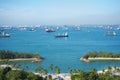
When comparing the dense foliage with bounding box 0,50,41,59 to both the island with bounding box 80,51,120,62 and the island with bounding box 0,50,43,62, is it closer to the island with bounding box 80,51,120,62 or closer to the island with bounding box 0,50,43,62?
the island with bounding box 0,50,43,62

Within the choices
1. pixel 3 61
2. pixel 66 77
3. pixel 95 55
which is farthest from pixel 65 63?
pixel 66 77

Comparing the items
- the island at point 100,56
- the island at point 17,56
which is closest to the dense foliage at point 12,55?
the island at point 17,56

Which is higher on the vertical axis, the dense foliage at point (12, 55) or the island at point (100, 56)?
the dense foliage at point (12, 55)

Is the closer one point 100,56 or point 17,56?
point 17,56

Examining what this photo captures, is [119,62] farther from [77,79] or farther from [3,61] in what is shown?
[77,79]

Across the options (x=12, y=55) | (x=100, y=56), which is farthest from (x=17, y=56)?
(x=100, y=56)

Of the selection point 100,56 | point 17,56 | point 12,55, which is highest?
point 12,55

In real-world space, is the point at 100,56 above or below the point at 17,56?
below

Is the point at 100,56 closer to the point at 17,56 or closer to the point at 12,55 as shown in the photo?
the point at 17,56

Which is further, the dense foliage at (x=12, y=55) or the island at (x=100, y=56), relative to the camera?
the island at (x=100, y=56)

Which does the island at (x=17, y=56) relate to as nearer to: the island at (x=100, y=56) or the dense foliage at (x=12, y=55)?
the dense foliage at (x=12, y=55)

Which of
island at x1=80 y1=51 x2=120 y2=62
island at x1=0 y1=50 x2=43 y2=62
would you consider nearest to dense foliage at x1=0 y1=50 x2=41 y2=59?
island at x1=0 y1=50 x2=43 y2=62
